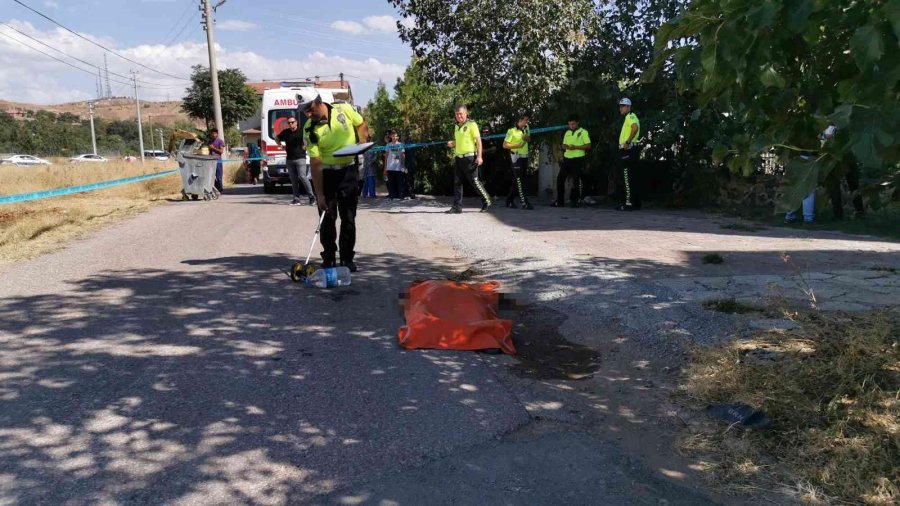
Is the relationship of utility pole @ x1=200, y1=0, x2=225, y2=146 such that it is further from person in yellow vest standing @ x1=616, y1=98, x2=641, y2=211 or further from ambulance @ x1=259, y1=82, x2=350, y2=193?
person in yellow vest standing @ x1=616, y1=98, x2=641, y2=211

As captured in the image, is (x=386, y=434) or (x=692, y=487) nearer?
(x=692, y=487)

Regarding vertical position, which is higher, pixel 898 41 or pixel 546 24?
pixel 546 24

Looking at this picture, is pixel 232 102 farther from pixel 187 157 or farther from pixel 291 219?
pixel 291 219

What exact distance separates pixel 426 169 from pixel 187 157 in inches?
249

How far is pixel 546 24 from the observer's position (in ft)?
45.3

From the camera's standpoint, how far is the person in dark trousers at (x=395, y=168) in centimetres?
1633

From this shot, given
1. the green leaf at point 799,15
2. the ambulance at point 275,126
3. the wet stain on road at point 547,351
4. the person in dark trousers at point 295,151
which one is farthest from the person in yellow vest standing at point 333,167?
the ambulance at point 275,126

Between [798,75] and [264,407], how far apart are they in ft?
11.0

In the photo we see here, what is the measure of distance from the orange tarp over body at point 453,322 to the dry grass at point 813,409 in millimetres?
1435

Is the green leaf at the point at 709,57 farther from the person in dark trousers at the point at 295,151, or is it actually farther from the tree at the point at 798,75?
the person in dark trousers at the point at 295,151

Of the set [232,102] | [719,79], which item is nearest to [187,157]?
[719,79]

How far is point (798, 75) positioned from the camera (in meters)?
3.28

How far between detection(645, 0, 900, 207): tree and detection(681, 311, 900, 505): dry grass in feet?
3.48

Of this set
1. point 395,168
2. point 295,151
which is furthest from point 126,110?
point 295,151
